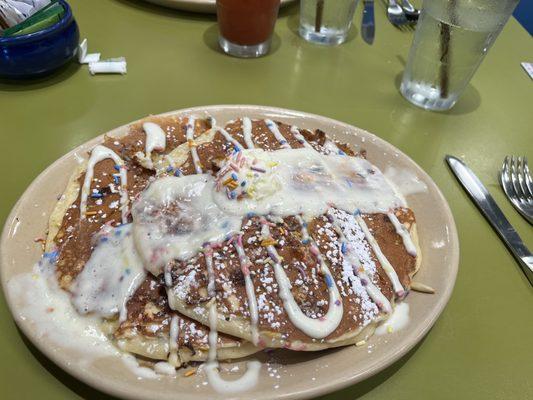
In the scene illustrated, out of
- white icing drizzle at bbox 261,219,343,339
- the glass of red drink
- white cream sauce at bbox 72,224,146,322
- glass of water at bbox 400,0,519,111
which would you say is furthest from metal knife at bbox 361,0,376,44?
white cream sauce at bbox 72,224,146,322

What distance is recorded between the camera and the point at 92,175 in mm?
1417

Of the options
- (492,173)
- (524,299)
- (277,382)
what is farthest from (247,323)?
(492,173)

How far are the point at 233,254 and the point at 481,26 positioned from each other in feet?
4.91

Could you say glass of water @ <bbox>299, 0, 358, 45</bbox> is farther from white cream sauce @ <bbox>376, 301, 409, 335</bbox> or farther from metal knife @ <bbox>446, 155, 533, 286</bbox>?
white cream sauce @ <bbox>376, 301, 409, 335</bbox>

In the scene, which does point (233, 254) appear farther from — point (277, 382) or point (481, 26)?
point (481, 26)

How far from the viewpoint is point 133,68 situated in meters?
2.26

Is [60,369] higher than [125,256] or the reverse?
the reverse

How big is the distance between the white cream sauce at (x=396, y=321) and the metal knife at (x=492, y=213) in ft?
1.81

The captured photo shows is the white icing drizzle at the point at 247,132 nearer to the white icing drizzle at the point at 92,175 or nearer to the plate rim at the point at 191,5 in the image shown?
the white icing drizzle at the point at 92,175

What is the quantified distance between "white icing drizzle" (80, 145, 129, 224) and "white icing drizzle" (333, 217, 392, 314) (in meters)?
0.61

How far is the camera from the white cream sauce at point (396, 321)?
1.20 meters

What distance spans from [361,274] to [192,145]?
2.28 ft

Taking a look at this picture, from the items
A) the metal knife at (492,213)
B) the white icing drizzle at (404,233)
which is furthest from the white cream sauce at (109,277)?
the metal knife at (492,213)

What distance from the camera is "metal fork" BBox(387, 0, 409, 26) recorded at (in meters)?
2.81
